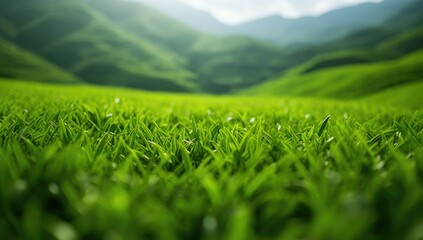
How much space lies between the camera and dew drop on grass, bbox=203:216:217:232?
94cm

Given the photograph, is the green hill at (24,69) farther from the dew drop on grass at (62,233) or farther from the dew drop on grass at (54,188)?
the dew drop on grass at (62,233)

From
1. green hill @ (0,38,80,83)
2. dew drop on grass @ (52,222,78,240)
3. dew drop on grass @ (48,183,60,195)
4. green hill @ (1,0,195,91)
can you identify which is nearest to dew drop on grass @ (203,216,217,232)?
dew drop on grass @ (52,222,78,240)

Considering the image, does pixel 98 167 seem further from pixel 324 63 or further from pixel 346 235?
pixel 324 63

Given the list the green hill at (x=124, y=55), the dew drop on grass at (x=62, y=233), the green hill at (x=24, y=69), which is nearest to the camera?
the dew drop on grass at (x=62, y=233)

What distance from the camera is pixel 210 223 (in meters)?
0.98

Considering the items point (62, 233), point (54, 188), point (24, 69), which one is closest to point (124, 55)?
point (24, 69)

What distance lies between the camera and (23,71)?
104438 mm

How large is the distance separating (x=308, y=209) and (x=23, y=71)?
4897 inches

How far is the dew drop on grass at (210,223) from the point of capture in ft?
3.08

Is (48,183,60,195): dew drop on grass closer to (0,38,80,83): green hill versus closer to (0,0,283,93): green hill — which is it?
(0,38,80,83): green hill

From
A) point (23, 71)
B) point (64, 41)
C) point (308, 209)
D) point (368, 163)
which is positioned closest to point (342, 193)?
point (308, 209)

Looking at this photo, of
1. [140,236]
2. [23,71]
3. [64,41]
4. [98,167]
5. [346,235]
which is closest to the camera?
[346,235]

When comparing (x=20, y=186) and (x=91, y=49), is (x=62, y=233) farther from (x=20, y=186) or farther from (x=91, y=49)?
(x=91, y=49)

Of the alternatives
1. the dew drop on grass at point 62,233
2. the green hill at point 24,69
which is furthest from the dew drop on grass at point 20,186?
the green hill at point 24,69
